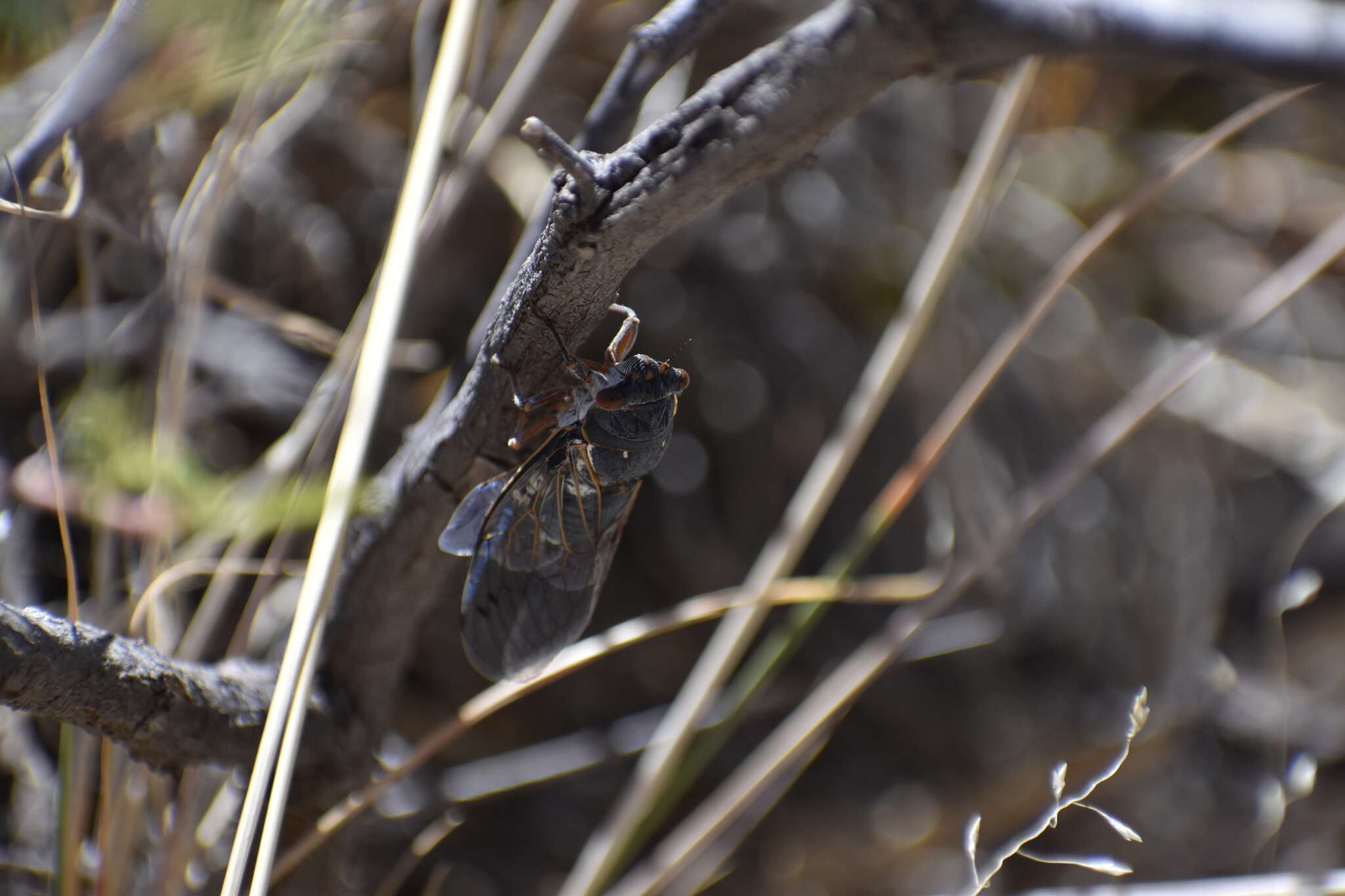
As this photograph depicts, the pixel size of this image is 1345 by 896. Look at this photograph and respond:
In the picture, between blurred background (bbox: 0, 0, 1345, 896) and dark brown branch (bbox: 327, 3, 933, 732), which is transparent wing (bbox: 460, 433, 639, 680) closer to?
dark brown branch (bbox: 327, 3, 933, 732)

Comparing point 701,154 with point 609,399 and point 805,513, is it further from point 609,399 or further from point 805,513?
point 805,513

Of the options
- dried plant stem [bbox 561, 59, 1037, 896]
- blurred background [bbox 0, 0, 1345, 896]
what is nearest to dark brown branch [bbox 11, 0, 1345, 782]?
dried plant stem [bbox 561, 59, 1037, 896]

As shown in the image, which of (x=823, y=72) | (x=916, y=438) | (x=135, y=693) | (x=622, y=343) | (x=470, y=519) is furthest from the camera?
(x=916, y=438)

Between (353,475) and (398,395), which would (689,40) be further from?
(398,395)

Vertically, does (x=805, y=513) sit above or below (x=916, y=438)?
below

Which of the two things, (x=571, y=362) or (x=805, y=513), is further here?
(x=805, y=513)

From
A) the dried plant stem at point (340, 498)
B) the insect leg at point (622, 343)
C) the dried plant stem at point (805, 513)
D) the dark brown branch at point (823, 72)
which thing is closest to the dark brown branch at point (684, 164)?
the dark brown branch at point (823, 72)

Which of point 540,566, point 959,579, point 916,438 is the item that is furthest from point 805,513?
point 916,438
